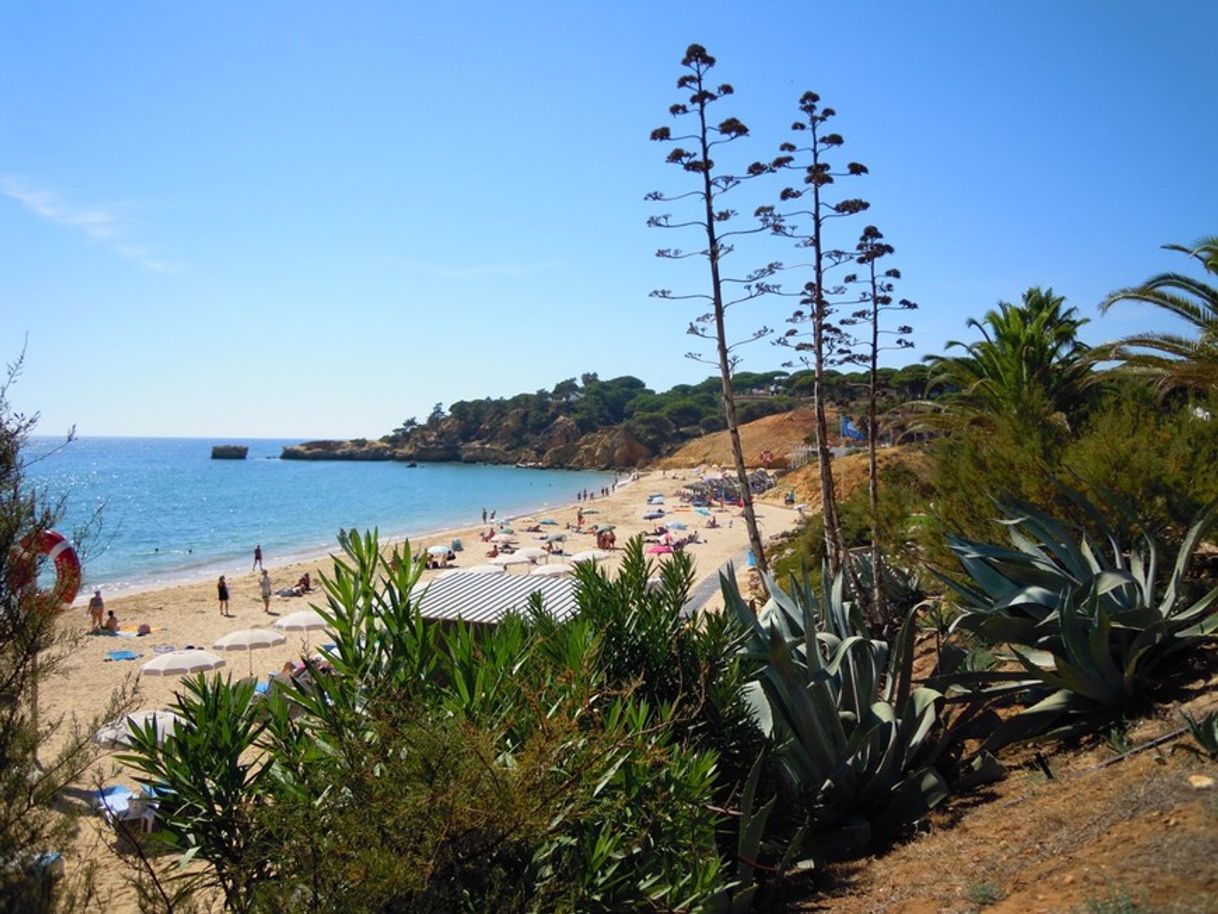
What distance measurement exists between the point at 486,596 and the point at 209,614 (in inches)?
717

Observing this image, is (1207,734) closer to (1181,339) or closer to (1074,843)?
(1074,843)

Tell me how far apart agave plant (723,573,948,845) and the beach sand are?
10.1 feet

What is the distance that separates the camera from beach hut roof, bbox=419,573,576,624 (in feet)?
37.2

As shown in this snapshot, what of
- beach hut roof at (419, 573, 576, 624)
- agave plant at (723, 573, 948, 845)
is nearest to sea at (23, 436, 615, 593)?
agave plant at (723, 573, 948, 845)

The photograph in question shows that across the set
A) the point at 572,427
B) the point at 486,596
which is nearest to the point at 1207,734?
the point at 486,596

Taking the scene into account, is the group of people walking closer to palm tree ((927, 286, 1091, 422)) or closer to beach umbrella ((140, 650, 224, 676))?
beach umbrella ((140, 650, 224, 676))

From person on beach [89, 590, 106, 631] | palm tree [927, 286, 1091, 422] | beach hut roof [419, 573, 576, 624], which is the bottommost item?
person on beach [89, 590, 106, 631]

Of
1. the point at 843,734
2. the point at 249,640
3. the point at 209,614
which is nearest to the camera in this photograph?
the point at 843,734

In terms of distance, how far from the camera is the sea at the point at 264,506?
4128 cm

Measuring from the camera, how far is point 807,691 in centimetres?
535

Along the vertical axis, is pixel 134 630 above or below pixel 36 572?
below

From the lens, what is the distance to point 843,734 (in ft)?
17.7

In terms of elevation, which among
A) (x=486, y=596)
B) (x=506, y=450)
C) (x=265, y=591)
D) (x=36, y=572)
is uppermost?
(x=506, y=450)

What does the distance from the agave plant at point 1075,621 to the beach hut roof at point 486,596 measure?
5.61 metres
